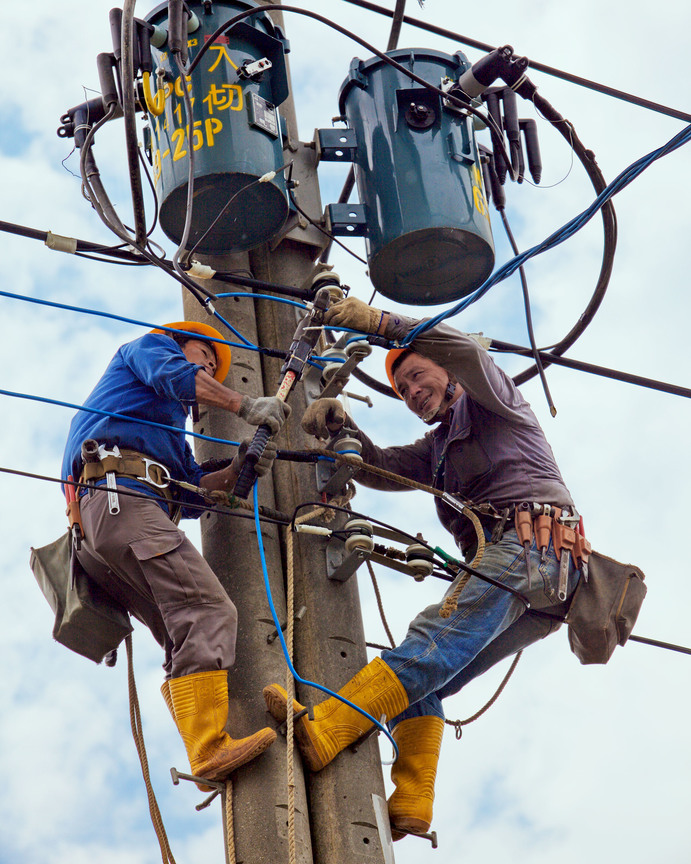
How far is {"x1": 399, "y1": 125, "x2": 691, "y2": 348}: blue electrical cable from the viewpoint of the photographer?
4559mm

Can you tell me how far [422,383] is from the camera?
5.69 m

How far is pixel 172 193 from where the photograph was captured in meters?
5.35

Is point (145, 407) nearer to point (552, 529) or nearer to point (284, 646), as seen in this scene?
point (284, 646)

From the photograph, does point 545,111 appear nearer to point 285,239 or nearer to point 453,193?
point 453,193

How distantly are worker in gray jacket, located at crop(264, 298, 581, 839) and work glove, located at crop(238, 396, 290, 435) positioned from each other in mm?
323

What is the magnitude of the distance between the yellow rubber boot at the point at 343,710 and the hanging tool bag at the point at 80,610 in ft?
2.66

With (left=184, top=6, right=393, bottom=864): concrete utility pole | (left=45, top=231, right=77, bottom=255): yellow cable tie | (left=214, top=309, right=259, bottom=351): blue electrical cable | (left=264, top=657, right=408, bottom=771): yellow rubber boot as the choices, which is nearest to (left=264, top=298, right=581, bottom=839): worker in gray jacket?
(left=264, top=657, right=408, bottom=771): yellow rubber boot

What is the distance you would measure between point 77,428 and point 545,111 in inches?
101

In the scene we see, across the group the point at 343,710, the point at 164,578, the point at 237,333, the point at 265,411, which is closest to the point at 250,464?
the point at 265,411

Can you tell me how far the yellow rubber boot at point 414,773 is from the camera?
15.1 ft

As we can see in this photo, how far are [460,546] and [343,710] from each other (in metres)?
1.24

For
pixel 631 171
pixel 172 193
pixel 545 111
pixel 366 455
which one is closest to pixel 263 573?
pixel 366 455

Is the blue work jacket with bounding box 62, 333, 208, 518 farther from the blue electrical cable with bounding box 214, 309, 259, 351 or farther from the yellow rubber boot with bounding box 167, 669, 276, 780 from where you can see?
the yellow rubber boot with bounding box 167, 669, 276, 780

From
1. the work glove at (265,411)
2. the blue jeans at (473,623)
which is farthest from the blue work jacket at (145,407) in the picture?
the blue jeans at (473,623)
